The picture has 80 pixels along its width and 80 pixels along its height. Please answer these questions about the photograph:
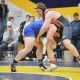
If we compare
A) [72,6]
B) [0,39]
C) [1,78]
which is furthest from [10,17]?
[1,78]

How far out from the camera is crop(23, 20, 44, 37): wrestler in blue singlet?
768 centimetres

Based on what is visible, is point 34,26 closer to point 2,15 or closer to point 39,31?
point 39,31

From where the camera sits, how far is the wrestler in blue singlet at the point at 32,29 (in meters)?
7.68

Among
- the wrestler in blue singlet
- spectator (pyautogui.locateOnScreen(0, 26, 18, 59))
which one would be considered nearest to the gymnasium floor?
the wrestler in blue singlet

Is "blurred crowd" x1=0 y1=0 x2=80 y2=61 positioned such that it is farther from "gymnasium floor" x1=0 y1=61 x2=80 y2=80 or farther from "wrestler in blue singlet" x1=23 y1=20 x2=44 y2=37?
"gymnasium floor" x1=0 y1=61 x2=80 y2=80

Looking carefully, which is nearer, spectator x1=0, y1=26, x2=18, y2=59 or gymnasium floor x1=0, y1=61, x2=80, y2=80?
gymnasium floor x1=0, y1=61, x2=80, y2=80

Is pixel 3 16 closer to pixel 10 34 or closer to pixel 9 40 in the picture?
pixel 10 34

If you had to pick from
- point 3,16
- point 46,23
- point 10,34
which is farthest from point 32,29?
point 10,34

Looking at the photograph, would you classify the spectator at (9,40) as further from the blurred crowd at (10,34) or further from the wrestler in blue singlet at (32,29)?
the wrestler in blue singlet at (32,29)

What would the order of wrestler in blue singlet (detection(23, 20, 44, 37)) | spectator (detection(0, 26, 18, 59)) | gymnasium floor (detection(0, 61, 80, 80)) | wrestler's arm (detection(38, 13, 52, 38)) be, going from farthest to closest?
1. spectator (detection(0, 26, 18, 59))
2. wrestler in blue singlet (detection(23, 20, 44, 37))
3. wrestler's arm (detection(38, 13, 52, 38))
4. gymnasium floor (detection(0, 61, 80, 80))

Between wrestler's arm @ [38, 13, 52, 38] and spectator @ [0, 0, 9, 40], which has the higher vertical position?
spectator @ [0, 0, 9, 40]

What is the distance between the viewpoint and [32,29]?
306 inches

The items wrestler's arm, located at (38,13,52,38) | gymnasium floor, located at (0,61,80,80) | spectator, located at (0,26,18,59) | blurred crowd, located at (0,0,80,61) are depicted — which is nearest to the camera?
gymnasium floor, located at (0,61,80,80)

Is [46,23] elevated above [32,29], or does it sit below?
above
